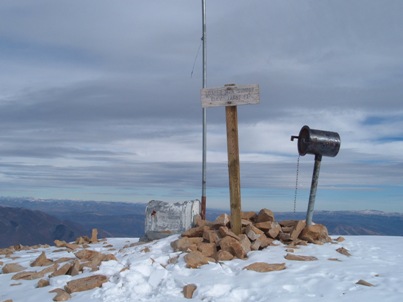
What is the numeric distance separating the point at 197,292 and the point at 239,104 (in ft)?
12.6

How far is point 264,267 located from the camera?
22.5 feet

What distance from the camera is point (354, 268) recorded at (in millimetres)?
6871

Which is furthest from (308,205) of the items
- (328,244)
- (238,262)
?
(238,262)

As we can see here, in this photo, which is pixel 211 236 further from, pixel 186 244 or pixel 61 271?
pixel 61 271

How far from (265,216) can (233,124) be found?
7.22 feet

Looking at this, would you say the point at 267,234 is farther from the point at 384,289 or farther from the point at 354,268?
the point at 384,289

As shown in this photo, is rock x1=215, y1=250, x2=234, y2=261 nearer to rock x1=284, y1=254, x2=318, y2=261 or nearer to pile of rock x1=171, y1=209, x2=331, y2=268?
pile of rock x1=171, y1=209, x2=331, y2=268

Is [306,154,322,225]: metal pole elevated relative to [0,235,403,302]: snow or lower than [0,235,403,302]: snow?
elevated

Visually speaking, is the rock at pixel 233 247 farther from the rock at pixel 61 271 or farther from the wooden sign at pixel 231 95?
the rock at pixel 61 271

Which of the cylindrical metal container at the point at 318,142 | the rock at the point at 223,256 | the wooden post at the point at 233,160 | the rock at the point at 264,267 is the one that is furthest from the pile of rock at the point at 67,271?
the cylindrical metal container at the point at 318,142

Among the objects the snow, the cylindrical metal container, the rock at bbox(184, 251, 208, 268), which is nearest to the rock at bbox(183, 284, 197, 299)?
the snow

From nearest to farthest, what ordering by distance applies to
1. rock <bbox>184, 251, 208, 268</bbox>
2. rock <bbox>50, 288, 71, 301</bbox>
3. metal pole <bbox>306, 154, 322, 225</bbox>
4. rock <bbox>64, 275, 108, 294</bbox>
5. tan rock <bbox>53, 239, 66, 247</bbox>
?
rock <bbox>50, 288, 71, 301</bbox> → rock <bbox>64, 275, 108, 294</bbox> → rock <bbox>184, 251, 208, 268</bbox> → metal pole <bbox>306, 154, 322, 225</bbox> → tan rock <bbox>53, 239, 66, 247</bbox>

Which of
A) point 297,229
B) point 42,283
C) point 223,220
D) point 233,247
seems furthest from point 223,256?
point 42,283

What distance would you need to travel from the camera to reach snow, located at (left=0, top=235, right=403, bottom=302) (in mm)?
5789
